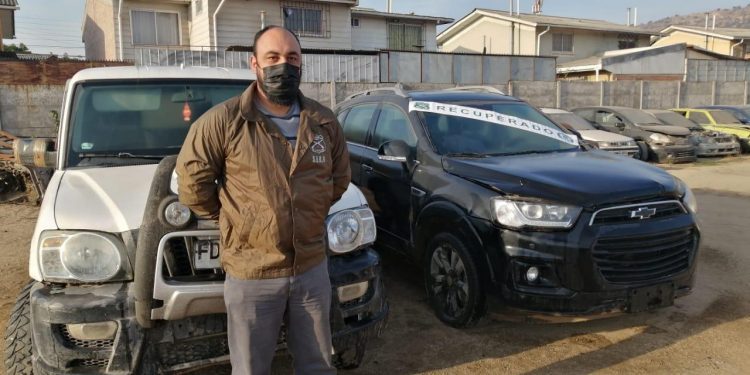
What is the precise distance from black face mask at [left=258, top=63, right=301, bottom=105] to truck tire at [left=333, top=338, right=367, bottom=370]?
4.85 feet

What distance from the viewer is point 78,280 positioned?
2637 mm

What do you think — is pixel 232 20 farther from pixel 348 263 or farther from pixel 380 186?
pixel 348 263

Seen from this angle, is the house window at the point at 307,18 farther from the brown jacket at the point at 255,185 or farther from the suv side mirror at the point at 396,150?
the brown jacket at the point at 255,185

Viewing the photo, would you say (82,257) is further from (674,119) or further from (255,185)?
(674,119)

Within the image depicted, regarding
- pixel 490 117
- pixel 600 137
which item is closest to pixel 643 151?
pixel 600 137

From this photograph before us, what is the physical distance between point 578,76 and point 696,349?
27.7m

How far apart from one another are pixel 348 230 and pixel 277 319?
790mm

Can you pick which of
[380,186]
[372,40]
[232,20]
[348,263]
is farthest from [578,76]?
[348,263]

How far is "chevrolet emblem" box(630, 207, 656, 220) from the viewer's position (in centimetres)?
364

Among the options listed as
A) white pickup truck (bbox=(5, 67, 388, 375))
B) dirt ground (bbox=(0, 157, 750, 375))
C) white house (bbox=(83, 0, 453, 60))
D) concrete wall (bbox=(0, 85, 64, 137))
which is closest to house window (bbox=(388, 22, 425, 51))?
white house (bbox=(83, 0, 453, 60))

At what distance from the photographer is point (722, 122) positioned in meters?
16.7

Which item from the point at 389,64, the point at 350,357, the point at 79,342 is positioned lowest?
the point at 350,357

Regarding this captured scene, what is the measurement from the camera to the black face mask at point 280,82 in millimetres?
2229

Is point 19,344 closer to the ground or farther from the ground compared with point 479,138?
closer to the ground
